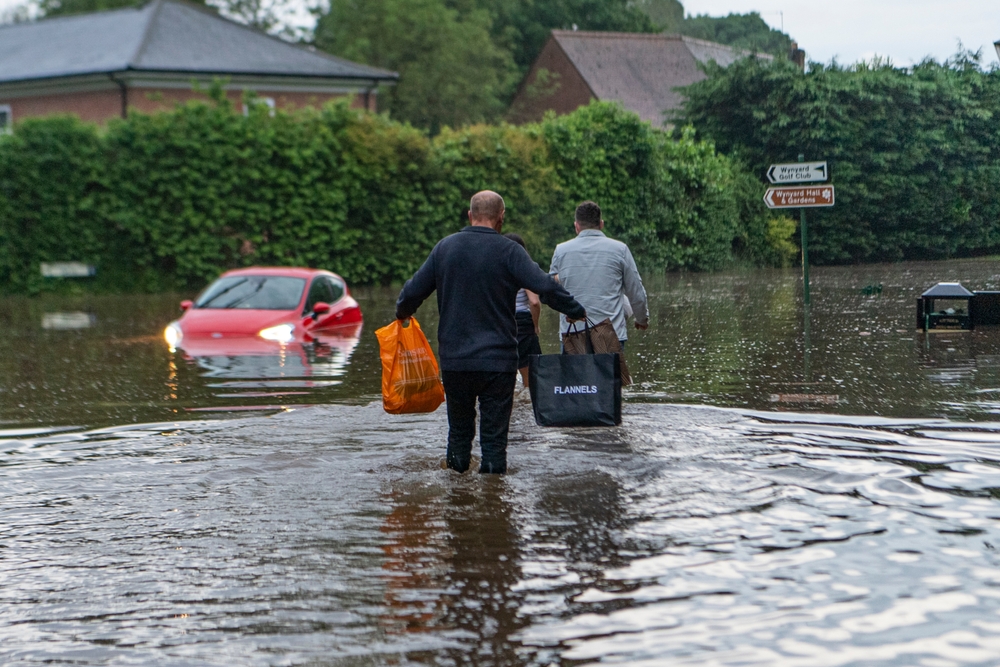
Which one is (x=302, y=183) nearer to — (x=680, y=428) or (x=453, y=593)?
(x=680, y=428)

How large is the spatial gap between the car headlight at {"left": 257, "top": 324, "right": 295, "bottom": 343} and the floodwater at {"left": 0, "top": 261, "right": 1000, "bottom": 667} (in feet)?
10.4

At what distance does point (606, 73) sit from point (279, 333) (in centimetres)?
4336

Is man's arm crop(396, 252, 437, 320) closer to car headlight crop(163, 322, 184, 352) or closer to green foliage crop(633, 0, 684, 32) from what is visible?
car headlight crop(163, 322, 184, 352)

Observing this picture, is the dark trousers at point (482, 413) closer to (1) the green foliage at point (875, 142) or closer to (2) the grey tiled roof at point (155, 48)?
(1) the green foliage at point (875, 142)

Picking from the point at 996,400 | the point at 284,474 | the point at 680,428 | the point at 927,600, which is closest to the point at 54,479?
the point at 284,474

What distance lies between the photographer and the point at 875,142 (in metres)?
39.3

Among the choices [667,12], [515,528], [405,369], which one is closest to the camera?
[515,528]

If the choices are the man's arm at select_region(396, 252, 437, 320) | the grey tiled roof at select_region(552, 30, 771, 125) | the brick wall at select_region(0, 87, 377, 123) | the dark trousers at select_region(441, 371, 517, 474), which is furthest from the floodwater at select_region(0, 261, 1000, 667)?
the grey tiled roof at select_region(552, 30, 771, 125)

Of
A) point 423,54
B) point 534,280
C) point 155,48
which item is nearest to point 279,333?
point 534,280

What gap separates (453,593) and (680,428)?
4.38 m

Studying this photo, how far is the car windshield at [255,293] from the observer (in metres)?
16.8

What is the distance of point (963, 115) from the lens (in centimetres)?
4109

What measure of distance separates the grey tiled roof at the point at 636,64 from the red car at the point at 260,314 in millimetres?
39376

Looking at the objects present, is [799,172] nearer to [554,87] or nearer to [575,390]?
[575,390]
